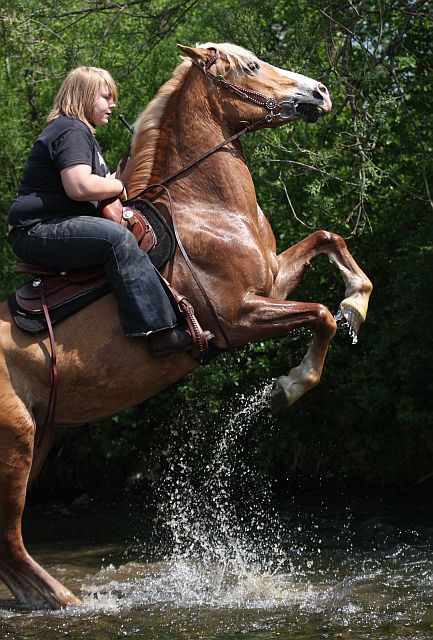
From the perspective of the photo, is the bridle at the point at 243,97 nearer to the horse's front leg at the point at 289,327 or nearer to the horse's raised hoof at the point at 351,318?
the horse's front leg at the point at 289,327

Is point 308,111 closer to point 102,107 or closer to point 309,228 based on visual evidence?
point 102,107

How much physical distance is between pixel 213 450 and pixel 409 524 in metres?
2.55

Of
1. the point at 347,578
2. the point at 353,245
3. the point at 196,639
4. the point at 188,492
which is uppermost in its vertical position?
the point at 353,245

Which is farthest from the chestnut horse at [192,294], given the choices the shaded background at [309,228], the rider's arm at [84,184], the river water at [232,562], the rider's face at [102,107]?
the shaded background at [309,228]

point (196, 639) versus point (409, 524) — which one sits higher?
point (196, 639)

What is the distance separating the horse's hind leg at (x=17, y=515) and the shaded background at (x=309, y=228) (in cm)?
421

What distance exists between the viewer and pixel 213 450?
10.5 metres

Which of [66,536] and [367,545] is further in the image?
[66,536]

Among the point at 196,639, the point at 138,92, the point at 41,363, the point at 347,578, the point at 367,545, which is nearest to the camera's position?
the point at 196,639

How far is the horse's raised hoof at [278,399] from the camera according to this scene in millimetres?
5664

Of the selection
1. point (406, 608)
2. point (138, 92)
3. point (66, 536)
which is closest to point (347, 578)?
point (406, 608)

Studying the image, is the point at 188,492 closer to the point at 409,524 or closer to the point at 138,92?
the point at 409,524

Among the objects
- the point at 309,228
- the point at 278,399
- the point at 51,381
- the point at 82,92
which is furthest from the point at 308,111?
the point at 309,228

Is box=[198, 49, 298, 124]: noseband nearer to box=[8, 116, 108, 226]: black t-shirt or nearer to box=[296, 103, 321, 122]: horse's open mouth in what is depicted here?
box=[296, 103, 321, 122]: horse's open mouth
